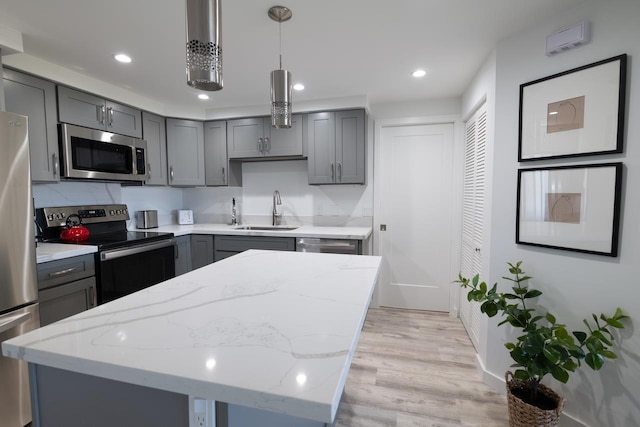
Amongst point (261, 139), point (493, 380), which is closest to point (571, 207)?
point (493, 380)

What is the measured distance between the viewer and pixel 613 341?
1448mm

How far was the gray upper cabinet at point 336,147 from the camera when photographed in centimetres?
308

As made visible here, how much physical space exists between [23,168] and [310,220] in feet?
8.22

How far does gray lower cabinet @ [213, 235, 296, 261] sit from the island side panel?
2.21 metres

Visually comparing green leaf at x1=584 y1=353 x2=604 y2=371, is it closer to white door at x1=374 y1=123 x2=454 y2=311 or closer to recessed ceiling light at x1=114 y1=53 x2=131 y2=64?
white door at x1=374 y1=123 x2=454 y2=311

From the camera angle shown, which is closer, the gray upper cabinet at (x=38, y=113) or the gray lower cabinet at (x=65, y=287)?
the gray lower cabinet at (x=65, y=287)

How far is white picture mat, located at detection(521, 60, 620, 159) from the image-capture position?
4.67ft

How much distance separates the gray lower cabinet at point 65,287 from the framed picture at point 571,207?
293 cm

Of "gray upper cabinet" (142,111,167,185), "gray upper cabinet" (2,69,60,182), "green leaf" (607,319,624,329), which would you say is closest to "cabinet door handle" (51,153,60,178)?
"gray upper cabinet" (2,69,60,182)

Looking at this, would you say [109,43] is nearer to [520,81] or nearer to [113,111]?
[113,111]

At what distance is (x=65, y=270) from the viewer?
6.53ft

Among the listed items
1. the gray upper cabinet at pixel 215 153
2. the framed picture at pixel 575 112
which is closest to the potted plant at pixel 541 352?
the framed picture at pixel 575 112

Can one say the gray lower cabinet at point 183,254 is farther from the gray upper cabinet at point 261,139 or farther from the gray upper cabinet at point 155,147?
the gray upper cabinet at point 261,139

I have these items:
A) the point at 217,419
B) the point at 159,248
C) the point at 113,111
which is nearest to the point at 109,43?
the point at 113,111
